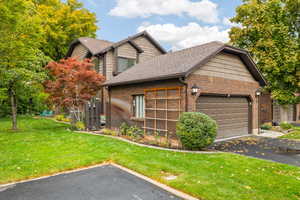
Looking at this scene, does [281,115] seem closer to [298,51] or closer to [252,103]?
[298,51]

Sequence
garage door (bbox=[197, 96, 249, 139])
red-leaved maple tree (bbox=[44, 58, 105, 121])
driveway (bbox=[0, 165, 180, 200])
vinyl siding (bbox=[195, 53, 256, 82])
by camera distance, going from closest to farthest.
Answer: driveway (bbox=[0, 165, 180, 200]) < vinyl siding (bbox=[195, 53, 256, 82]) < garage door (bbox=[197, 96, 249, 139]) < red-leaved maple tree (bbox=[44, 58, 105, 121])

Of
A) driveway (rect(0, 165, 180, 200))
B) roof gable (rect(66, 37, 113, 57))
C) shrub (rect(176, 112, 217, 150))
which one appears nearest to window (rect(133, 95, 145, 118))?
shrub (rect(176, 112, 217, 150))

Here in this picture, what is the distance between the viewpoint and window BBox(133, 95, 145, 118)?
32.0 feet

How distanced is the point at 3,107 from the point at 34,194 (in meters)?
19.7

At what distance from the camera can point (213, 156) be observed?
6145mm

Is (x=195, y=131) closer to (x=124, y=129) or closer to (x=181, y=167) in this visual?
(x=181, y=167)

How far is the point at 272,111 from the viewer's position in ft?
50.9

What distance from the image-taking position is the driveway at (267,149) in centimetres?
625

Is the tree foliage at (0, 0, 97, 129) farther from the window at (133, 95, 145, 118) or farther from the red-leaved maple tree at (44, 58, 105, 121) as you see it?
the window at (133, 95, 145, 118)

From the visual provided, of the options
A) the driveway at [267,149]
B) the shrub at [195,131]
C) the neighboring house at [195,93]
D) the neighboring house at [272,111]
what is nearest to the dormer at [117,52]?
the neighboring house at [195,93]

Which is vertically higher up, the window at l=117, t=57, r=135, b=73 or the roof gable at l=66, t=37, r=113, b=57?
the roof gable at l=66, t=37, r=113, b=57

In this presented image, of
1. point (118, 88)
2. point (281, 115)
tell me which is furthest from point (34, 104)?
point (281, 115)

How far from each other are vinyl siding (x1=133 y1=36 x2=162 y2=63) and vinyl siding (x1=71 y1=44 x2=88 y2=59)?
14.7 feet

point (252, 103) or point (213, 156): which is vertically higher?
point (252, 103)
